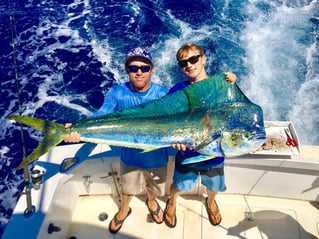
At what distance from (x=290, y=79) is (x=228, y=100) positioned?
507 centimetres

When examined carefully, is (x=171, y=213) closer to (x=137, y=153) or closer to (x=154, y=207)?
(x=154, y=207)

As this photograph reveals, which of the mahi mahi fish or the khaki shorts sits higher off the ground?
the mahi mahi fish

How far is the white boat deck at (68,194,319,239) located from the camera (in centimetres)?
317

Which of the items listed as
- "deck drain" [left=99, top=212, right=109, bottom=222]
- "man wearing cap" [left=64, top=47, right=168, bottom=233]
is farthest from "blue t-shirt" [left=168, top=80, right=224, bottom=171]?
"deck drain" [left=99, top=212, right=109, bottom=222]

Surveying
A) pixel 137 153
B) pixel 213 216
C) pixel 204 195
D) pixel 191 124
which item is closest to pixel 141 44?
pixel 204 195

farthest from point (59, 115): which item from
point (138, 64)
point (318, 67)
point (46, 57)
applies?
point (318, 67)

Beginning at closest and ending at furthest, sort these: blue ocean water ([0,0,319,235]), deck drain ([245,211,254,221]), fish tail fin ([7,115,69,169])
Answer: fish tail fin ([7,115,69,169]) → deck drain ([245,211,254,221]) → blue ocean water ([0,0,319,235])

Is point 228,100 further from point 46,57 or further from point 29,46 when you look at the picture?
point 29,46

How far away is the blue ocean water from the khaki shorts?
9.21 ft

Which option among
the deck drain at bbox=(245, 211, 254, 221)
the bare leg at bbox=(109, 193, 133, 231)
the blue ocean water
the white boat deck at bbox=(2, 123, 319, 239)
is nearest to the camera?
the white boat deck at bbox=(2, 123, 319, 239)

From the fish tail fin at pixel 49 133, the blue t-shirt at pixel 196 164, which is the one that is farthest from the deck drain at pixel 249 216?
the fish tail fin at pixel 49 133

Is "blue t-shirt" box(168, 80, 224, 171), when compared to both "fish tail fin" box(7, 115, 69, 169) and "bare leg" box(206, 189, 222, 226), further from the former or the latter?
"fish tail fin" box(7, 115, 69, 169)

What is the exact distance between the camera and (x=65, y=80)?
271 inches

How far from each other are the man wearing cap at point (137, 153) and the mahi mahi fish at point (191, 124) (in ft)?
0.55
